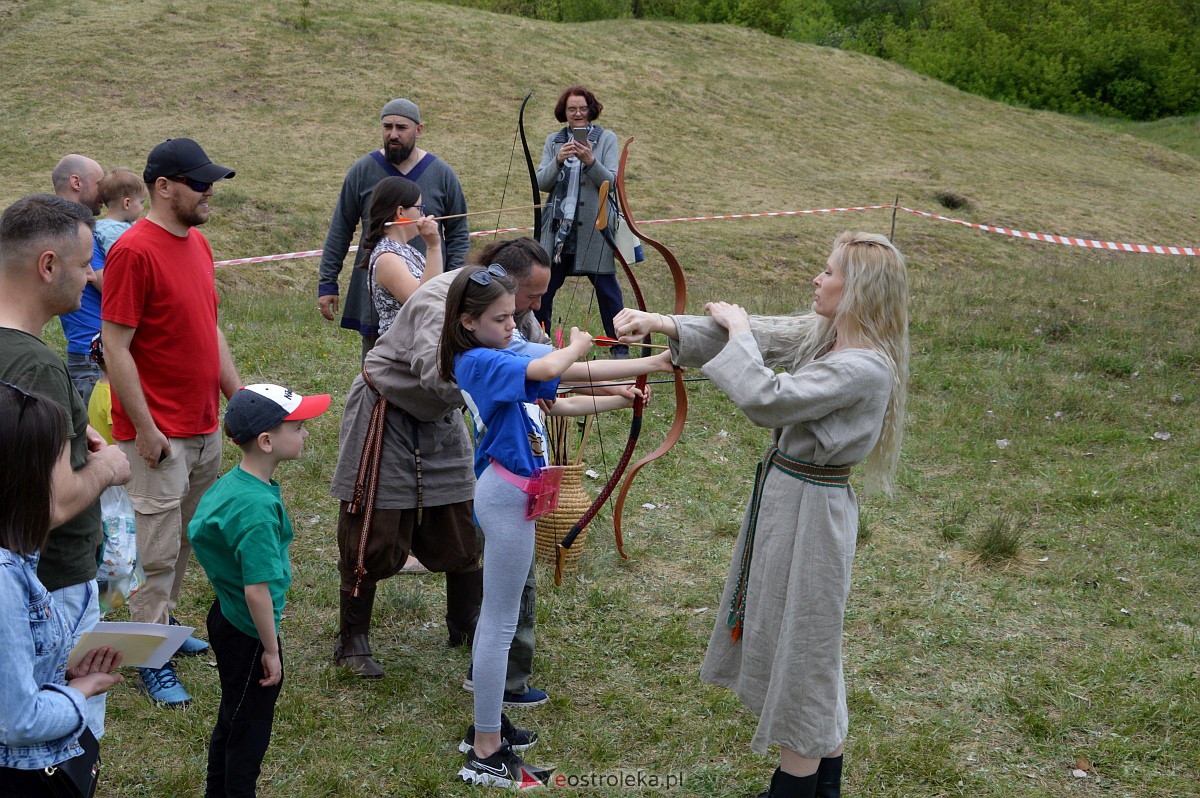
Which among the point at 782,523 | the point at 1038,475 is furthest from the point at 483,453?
the point at 1038,475

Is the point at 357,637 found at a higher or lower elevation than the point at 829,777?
lower

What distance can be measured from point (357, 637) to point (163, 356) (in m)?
1.24

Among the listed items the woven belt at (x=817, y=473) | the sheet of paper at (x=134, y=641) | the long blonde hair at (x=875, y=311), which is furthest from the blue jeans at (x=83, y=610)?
the long blonde hair at (x=875, y=311)

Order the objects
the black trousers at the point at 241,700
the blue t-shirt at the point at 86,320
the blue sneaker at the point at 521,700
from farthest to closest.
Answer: the blue t-shirt at the point at 86,320 → the blue sneaker at the point at 521,700 → the black trousers at the point at 241,700

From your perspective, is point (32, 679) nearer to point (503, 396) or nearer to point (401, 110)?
point (503, 396)

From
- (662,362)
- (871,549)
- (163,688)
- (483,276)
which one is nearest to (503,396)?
(483,276)

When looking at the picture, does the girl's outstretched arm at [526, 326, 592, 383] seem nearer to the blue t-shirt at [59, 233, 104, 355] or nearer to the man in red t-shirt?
the man in red t-shirt

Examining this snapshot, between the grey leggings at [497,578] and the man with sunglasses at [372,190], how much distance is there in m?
1.89

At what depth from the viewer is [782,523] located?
2826 millimetres

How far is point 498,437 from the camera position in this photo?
292 centimetres

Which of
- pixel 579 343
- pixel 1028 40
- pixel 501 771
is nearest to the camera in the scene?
pixel 579 343

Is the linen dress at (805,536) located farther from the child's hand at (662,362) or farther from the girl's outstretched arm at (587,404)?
the girl's outstretched arm at (587,404)

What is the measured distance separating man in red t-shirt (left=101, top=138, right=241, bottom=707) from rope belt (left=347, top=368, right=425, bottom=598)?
23.5 inches

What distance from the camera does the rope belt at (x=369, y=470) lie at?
352 centimetres
